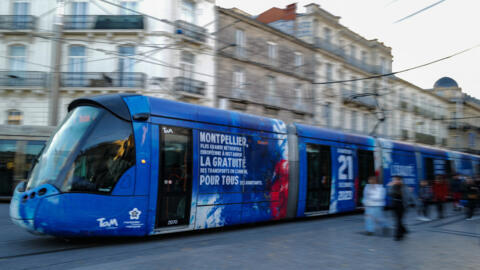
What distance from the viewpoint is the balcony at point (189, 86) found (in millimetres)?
20062

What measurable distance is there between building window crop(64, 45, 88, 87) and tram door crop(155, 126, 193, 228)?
14.0 m

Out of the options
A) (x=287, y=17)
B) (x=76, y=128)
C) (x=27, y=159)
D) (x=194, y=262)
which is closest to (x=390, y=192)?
(x=194, y=262)

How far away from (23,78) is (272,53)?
574 inches

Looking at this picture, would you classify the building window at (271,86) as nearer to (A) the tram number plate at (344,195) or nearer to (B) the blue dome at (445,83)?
(A) the tram number plate at (344,195)

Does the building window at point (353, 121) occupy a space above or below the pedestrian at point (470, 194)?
above

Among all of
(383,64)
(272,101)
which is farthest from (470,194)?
(383,64)

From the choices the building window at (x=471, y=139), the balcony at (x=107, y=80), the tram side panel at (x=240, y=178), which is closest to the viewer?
the tram side panel at (x=240, y=178)

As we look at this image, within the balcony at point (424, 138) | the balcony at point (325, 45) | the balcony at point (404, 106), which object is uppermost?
the balcony at point (325, 45)

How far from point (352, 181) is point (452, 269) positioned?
22.3ft

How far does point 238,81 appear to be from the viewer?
76.3ft

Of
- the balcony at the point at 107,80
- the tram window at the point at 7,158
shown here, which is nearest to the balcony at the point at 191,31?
the balcony at the point at 107,80

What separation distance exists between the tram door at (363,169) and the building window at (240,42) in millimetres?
11934

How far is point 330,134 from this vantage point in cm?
1195

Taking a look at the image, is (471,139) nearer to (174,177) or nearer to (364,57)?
(364,57)
